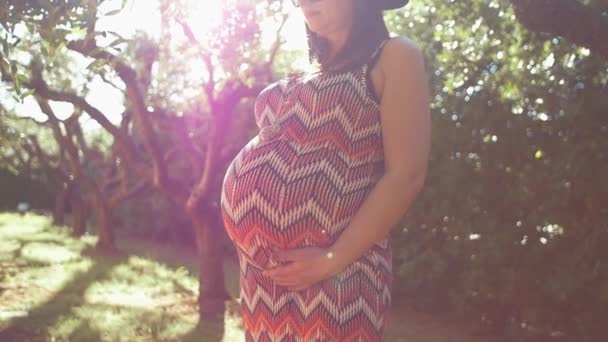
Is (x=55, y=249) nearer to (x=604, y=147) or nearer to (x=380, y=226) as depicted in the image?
(x=604, y=147)

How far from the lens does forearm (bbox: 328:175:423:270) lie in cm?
147

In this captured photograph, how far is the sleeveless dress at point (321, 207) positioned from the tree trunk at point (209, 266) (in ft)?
17.6

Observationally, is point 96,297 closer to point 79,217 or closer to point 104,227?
point 104,227

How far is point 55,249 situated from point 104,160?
21.4 ft

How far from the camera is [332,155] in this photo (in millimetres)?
1590

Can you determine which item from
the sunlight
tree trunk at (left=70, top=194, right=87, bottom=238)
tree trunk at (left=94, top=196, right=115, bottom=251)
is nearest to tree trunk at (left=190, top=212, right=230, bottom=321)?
the sunlight

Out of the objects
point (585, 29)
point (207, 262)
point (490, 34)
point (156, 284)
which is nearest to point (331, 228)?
point (585, 29)

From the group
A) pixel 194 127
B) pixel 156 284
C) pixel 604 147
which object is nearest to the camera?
pixel 604 147

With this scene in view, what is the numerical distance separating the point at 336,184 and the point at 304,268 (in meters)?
0.22

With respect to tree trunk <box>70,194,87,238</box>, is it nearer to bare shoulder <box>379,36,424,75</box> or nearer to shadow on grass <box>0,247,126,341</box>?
shadow on grass <box>0,247,126,341</box>

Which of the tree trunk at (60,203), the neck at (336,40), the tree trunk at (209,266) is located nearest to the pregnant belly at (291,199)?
the neck at (336,40)

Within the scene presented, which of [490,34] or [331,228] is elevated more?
[331,228]

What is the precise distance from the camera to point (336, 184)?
157cm

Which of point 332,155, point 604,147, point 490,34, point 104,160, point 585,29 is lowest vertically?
point 104,160
